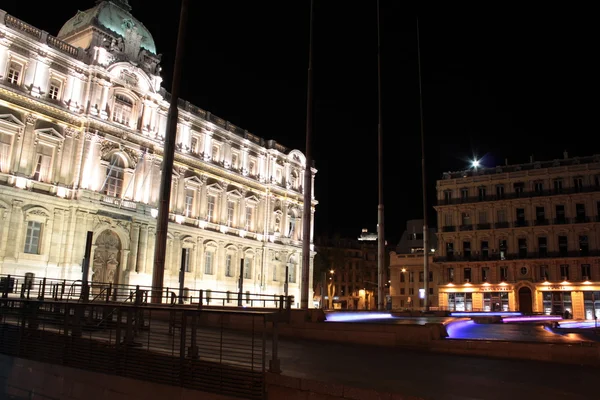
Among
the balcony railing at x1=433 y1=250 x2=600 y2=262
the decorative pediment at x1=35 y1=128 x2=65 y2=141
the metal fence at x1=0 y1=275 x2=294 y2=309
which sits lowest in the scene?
the metal fence at x1=0 y1=275 x2=294 y2=309

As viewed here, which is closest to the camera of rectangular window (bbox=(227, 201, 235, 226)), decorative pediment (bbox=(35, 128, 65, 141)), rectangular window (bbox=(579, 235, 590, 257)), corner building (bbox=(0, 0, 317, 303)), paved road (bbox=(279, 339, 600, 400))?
paved road (bbox=(279, 339, 600, 400))

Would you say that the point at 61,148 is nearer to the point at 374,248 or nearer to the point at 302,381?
the point at 302,381

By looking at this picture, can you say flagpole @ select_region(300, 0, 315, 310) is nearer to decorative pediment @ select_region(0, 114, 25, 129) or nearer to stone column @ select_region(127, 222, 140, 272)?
decorative pediment @ select_region(0, 114, 25, 129)

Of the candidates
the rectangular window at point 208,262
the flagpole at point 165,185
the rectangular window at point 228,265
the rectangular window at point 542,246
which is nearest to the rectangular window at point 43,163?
the rectangular window at point 208,262

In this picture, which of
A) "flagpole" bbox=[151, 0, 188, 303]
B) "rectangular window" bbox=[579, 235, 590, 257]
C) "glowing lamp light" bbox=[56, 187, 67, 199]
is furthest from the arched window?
"rectangular window" bbox=[579, 235, 590, 257]

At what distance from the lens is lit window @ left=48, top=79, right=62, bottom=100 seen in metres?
38.8

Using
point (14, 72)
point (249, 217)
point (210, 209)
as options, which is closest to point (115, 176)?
point (14, 72)

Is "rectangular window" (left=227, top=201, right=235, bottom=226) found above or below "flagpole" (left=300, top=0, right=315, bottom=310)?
above

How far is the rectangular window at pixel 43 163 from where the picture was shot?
123 feet

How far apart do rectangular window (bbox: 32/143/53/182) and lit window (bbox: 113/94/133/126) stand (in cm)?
645

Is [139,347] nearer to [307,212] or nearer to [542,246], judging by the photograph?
[307,212]

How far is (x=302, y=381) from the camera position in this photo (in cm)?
922

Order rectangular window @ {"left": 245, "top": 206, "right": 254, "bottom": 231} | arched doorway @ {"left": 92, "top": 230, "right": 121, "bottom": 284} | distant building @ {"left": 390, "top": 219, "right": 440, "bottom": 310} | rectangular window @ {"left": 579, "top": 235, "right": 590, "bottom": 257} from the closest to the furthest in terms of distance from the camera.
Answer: arched doorway @ {"left": 92, "top": 230, "right": 121, "bottom": 284} → rectangular window @ {"left": 579, "top": 235, "right": 590, "bottom": 257} → rectangular window @ {"left": 245, "top": 206, "right": 254, "bottom": 231} → distant building @ {"left": 390, "top": 219, "right": 440, "bottom": 310}

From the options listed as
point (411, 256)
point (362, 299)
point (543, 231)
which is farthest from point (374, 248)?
point (543, 231)
